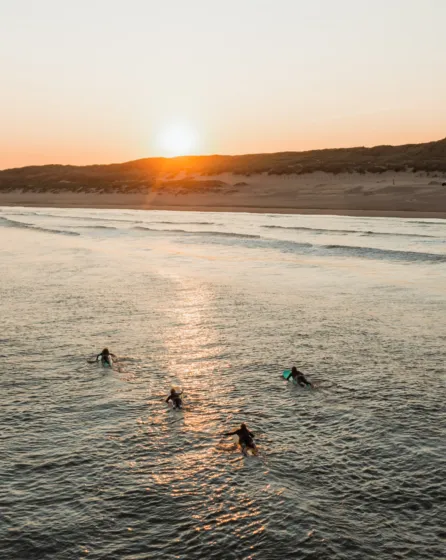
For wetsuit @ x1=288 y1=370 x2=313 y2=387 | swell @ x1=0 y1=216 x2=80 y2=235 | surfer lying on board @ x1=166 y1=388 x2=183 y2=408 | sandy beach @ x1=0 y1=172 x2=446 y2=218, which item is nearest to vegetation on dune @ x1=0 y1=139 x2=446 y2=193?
sandy beach @ x1=0 y1=172 x2=446 y2=218

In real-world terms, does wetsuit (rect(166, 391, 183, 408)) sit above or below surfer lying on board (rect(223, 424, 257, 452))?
above

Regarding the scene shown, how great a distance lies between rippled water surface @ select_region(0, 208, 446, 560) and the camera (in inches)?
271

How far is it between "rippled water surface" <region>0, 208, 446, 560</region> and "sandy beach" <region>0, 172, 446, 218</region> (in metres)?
39.0

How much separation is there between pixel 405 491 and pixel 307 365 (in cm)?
500

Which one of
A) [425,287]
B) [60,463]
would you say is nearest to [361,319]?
[425,287]

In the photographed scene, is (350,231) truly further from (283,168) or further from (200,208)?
(283,168)

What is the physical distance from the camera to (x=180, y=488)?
7.73m

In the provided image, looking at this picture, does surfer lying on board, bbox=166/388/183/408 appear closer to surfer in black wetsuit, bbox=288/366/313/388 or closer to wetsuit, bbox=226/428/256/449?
wetsuit, bbox=226/428/256/449

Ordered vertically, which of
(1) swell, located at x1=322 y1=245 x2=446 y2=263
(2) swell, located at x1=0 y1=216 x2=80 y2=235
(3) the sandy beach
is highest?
(3) the sandy beach

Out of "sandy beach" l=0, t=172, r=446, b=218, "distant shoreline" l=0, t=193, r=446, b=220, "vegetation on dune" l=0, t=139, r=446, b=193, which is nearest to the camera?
"distant shoreline" l=0, t=193, r=446, b=220

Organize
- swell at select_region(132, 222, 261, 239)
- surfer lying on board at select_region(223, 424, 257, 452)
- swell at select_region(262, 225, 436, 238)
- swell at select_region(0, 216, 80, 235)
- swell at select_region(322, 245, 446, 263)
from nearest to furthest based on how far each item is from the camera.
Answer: surfer lying on board at select_region(223, 424, 257, 452) → swell at select_region(322, 245, 446, 263) → swell at select_region(262, 225, 436, 238) → swell at select_region(132, 222, 261, 239) → swell at select_region(0, 216, 80, 235)

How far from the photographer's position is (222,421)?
31.9 feet

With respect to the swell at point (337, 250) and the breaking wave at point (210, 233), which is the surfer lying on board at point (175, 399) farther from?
the breaking wave at point (210, 233)

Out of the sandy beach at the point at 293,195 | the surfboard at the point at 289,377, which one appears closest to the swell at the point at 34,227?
the sandy beach at the point at 293,195
